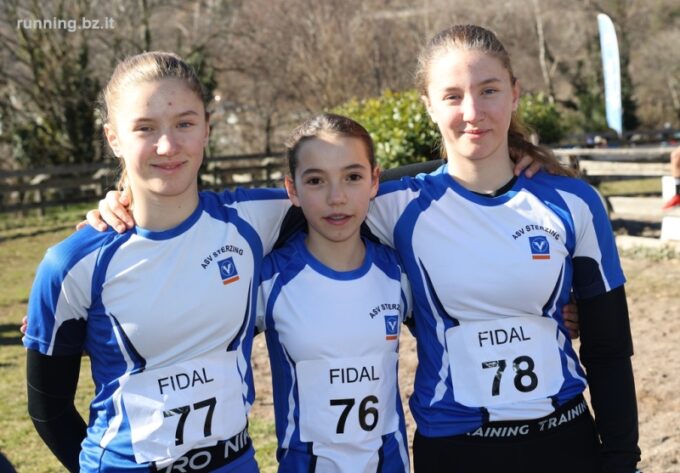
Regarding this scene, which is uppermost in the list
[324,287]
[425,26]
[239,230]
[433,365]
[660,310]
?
[425,26]

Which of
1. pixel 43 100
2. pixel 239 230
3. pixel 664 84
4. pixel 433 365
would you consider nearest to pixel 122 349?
pixel 239 230

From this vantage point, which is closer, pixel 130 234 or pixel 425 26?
pixel 130 234

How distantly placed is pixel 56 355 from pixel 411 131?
31.6 ft

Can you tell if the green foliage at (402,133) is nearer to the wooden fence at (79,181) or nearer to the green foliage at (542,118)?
the green foliage at (542,118)

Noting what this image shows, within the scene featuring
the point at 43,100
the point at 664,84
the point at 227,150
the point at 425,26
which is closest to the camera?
the point at 43,100

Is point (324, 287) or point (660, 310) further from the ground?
point (324, 287)

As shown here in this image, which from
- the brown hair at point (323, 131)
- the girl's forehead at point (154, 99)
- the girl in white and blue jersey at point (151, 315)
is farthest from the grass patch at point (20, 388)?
the girl's forehead at point (154, 99)

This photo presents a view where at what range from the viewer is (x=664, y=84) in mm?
A: 38188

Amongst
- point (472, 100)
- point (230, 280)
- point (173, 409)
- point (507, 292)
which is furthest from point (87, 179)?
point (507, 292)

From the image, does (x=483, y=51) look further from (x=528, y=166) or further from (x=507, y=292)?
(x=507, y=292)

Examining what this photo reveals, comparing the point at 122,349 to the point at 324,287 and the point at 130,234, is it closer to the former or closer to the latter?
the point at 130,234

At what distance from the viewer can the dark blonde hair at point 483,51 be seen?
7.93ft

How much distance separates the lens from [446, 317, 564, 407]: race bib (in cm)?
230

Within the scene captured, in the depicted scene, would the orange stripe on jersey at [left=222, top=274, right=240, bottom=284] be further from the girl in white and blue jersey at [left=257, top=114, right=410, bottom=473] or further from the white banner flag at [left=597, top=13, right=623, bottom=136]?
the white banner flag at [left=597, top=13, right=623, bottom=136]
